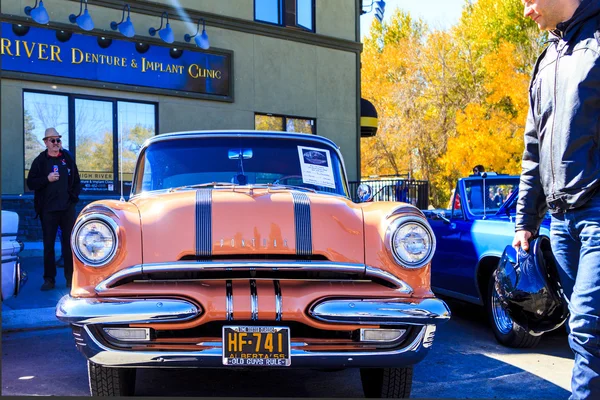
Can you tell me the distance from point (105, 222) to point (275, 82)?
11266 mm

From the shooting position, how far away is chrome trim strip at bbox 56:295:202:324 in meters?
2.80

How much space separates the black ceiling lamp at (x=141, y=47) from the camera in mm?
12137

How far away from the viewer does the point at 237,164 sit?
4223mm

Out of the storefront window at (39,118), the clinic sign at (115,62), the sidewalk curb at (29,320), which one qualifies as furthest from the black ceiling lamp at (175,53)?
the sidewalk curb at (29,320)

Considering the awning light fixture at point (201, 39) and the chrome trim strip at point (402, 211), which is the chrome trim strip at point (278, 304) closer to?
the chrome trim strip at point (402, 211)

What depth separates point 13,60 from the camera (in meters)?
10.7

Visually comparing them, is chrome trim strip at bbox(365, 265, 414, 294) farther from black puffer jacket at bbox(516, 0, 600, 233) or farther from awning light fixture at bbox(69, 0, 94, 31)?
→ awning light fixture at bbox(69, 0, 94, 31)

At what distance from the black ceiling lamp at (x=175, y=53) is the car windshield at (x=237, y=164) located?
883 centimetres

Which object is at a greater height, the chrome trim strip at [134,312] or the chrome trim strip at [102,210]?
the chrome trim strip at [102,210]

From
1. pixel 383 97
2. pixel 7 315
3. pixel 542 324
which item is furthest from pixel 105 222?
pixel 383 97

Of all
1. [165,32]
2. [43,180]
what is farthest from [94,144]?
[43,180]

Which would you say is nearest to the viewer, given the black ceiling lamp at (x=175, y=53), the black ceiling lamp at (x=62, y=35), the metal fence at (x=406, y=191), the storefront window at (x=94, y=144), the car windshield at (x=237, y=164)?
the car windshield at (x=237, y=164)

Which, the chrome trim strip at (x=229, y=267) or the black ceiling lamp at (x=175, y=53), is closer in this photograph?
the chrome trim strip at (x=229, y=267)

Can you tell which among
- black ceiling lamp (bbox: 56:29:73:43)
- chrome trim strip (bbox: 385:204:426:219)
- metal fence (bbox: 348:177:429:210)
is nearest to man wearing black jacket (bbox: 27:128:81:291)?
chrome trim strip (bbox: 385:204:426:219)
